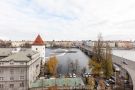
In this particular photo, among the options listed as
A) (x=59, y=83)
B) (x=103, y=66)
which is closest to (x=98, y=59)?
(x=103, y=66)

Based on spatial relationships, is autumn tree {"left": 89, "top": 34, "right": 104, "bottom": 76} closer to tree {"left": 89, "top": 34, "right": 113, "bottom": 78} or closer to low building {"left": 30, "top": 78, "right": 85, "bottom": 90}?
tree {"left": 89, "top": 34, "right": 113, "bottom": 78}

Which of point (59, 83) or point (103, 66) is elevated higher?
point (103, 66)

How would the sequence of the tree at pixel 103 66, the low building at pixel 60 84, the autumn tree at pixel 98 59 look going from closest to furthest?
1. the low building at pixel 60 84
2. the tree at pixel 103 66
3. the autumn tree at pixel 98 59

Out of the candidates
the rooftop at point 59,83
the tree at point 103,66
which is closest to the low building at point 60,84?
the rooftop at point 59,83

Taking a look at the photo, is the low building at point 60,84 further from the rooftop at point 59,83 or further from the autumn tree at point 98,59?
the autumn tree at point 98,59

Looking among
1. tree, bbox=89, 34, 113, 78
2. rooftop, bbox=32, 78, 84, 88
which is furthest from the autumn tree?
rooftop, bbox=32, 78, 84, 88

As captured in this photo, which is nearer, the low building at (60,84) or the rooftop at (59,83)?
the low building at (60,84)

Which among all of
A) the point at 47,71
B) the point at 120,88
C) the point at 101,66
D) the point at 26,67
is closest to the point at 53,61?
the point at 47,71

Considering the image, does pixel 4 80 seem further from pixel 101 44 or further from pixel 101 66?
pixel 101 44

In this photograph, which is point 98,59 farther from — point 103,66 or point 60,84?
point 60,84

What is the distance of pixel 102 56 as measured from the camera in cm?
2781

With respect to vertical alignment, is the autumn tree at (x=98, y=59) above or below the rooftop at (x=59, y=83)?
above

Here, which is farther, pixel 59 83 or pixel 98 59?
pixel 98 59

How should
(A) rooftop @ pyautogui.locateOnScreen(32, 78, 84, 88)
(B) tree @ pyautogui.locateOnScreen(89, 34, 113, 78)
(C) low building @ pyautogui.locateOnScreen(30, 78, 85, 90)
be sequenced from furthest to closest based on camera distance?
(B) tree @ pyautogui.locateOnScreen(89, 34, 113, 78) → (A) rooftop @ pyautogui.locateOnScreen(32, 78, 84, 88) → (C) low building @ pyautogui.locateOnScreen(30, 78, 85, 90)
